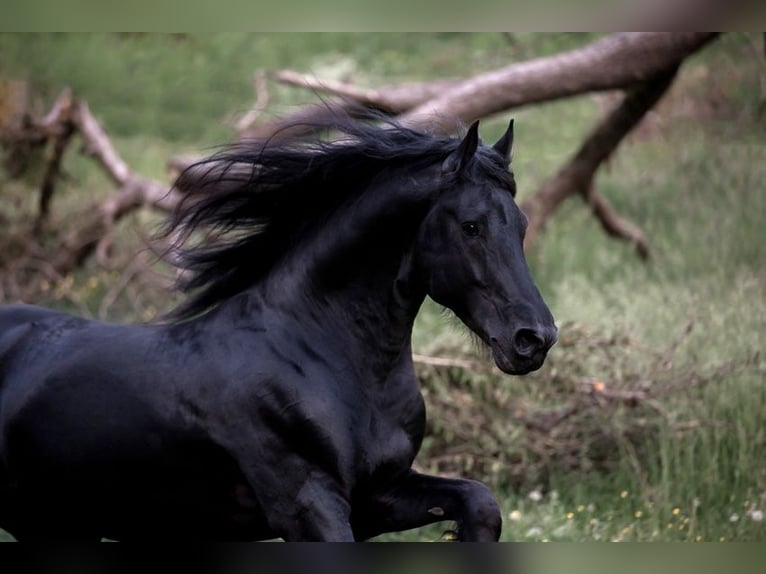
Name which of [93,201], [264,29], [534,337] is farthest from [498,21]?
[93,201]

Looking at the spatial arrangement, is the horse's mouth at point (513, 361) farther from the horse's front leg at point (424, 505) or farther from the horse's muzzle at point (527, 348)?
the horse's front leg at point (424, 505)

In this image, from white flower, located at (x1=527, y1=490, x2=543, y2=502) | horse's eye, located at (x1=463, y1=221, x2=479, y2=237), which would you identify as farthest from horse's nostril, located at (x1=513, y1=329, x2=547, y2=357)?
white flower, located at (x1=527, y1=490, x2=543, y2=502)

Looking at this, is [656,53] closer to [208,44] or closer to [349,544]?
[349,544]

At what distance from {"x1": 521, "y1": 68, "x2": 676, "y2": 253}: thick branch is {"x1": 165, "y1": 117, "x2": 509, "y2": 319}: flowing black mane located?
5.00 m

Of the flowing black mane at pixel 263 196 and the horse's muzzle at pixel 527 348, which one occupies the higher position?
the flowing black mane at pixel 263 196

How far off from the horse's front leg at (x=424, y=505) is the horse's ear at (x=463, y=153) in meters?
0.98

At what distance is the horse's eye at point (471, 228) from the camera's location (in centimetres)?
371

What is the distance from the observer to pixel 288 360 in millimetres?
3908

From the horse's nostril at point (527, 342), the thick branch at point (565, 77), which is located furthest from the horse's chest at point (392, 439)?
the thick branch at point (565, 77)

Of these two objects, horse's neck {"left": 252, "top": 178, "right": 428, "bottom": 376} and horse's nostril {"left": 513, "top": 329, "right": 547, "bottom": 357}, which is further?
horse's neck {"left": 252, "top": 178, "right": 428, "bottom": 376}

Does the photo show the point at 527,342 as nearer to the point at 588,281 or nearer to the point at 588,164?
the point at 588,281

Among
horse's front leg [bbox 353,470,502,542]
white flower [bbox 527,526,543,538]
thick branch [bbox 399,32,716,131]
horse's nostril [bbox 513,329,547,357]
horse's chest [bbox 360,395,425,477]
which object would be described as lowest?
white flower [bbox 527,526,543,538]

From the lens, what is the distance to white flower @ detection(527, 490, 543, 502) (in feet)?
21.1

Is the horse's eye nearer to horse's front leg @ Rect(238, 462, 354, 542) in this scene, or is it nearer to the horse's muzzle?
the horse's muzzle
